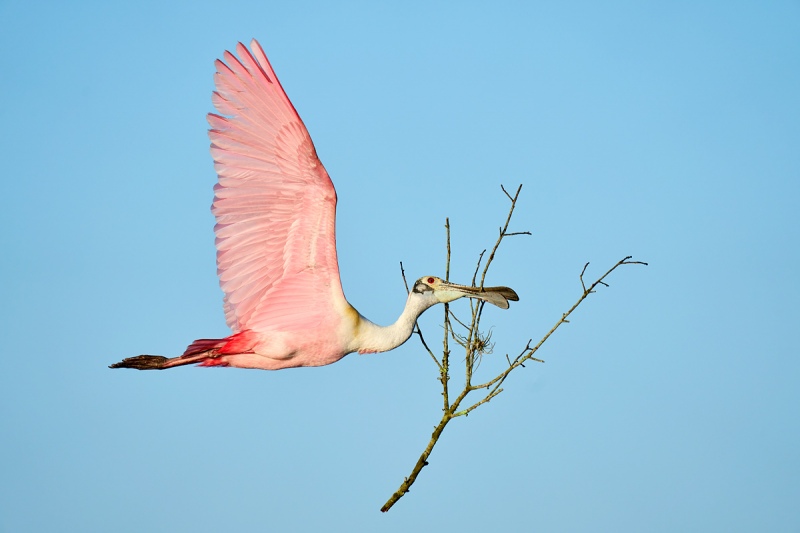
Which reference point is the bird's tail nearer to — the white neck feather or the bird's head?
the white neck feather

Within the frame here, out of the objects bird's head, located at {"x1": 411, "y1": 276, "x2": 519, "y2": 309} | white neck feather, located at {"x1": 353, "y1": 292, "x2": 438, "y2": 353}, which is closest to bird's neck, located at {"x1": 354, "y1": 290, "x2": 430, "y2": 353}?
white neck feather, located at {"x1": 353, "y1": 292, "x2": 438, "y2": 353}

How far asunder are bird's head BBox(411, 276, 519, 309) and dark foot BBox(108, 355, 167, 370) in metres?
2.86

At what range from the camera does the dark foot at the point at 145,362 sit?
1212cm

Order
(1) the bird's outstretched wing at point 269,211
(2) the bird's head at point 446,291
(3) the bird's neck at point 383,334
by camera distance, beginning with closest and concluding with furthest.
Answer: (1) the bird's outstretched wing at point 269,211 → (3) the bird's neck at point 383,334 → (2) the bird's head at point 446,291

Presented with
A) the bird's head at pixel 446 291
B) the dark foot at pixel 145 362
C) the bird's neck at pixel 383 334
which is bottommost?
the dark foot at pixel 145 362

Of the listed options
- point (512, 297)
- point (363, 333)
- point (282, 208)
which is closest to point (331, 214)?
point (282, 208)

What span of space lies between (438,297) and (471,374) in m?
1.39

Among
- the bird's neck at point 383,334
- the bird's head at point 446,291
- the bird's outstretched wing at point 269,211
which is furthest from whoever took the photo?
the bird's head at point 446,291

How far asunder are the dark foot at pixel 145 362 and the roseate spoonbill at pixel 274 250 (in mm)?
13

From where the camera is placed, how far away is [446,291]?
40.9ft

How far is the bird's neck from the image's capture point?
1199cm

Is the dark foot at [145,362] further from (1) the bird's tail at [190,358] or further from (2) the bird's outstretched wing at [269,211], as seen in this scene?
(2) the bird's outstretched wing at [269,211]

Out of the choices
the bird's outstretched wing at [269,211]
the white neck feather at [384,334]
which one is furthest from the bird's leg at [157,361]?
the white neck feather at [384,334]

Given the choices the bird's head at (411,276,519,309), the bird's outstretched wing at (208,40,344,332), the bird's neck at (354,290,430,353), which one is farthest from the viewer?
the bird's head at (411,276,519,309)
